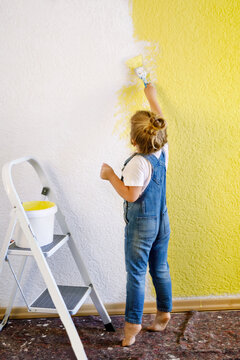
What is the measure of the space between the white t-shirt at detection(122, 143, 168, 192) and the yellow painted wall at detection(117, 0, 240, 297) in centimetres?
31

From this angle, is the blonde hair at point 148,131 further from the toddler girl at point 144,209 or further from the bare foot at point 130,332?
the bare foot at point 130,332

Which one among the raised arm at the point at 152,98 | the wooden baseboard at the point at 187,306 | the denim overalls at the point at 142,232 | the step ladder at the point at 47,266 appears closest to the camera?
the step ladder at the point at 47,266

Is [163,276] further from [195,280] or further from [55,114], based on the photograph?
[55,114]

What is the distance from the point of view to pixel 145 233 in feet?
4.74

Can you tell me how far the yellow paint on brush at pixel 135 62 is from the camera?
1528 mm

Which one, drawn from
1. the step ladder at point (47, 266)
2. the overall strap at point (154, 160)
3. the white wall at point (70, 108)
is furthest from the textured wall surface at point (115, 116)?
the overall strap at point (154, 160)

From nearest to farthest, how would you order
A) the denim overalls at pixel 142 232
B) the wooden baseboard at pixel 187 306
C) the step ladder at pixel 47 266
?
1. the step ladder at pixel 47 266
2. the denim overalls at pixel 142 232
3. the wooden baseboard at pixel 187 306

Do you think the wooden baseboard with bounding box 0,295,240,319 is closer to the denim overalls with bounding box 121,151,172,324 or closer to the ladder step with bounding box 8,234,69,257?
the denim overalls with bounding box 121,151,172,324

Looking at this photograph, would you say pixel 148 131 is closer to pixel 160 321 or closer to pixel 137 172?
pixel 137 172

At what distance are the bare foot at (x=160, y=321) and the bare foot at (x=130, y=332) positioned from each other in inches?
5.7

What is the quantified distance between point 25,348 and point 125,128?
111 cm

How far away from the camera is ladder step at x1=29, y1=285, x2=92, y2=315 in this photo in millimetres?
1442

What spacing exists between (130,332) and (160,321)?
19 cm

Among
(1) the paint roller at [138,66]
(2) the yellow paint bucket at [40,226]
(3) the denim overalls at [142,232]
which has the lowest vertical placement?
(3) the denim overalls at [142,232]
